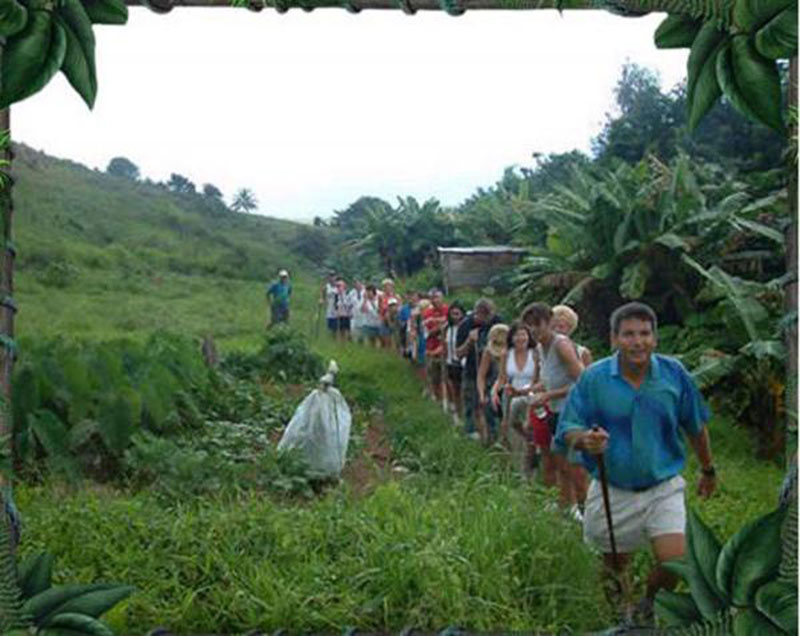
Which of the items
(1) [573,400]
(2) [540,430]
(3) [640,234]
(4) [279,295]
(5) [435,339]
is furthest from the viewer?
(3) [640,234]

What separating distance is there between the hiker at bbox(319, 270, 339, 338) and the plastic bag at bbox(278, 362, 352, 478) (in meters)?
0.11

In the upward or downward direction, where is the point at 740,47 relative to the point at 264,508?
upward

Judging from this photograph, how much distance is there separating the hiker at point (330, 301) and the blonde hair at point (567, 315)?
1.65ft

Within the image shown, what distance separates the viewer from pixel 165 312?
244 cm

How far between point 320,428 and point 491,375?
1.37ft

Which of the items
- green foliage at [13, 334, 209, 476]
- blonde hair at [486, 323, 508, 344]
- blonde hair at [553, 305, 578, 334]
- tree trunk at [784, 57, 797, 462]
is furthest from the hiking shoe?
Result: green foliage at [13, 334, 209, 476]

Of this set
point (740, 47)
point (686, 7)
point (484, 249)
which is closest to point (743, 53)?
point (740, 47)

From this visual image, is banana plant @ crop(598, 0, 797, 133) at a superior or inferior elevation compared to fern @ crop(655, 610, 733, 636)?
superior

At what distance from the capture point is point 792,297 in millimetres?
1835

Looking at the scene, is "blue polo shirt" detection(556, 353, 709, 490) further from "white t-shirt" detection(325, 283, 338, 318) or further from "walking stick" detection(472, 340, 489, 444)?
"white t-shirt" detection(325, 283, 338, 318)

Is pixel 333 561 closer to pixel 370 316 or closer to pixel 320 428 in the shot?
pixel 320 428

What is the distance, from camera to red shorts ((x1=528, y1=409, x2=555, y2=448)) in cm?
234

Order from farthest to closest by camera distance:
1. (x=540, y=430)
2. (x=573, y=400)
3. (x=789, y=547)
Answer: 1. (x=540, y=430)
2. (x=573, y=400)
3. (x=789, y=547)

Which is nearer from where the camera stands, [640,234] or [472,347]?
[472,347]
